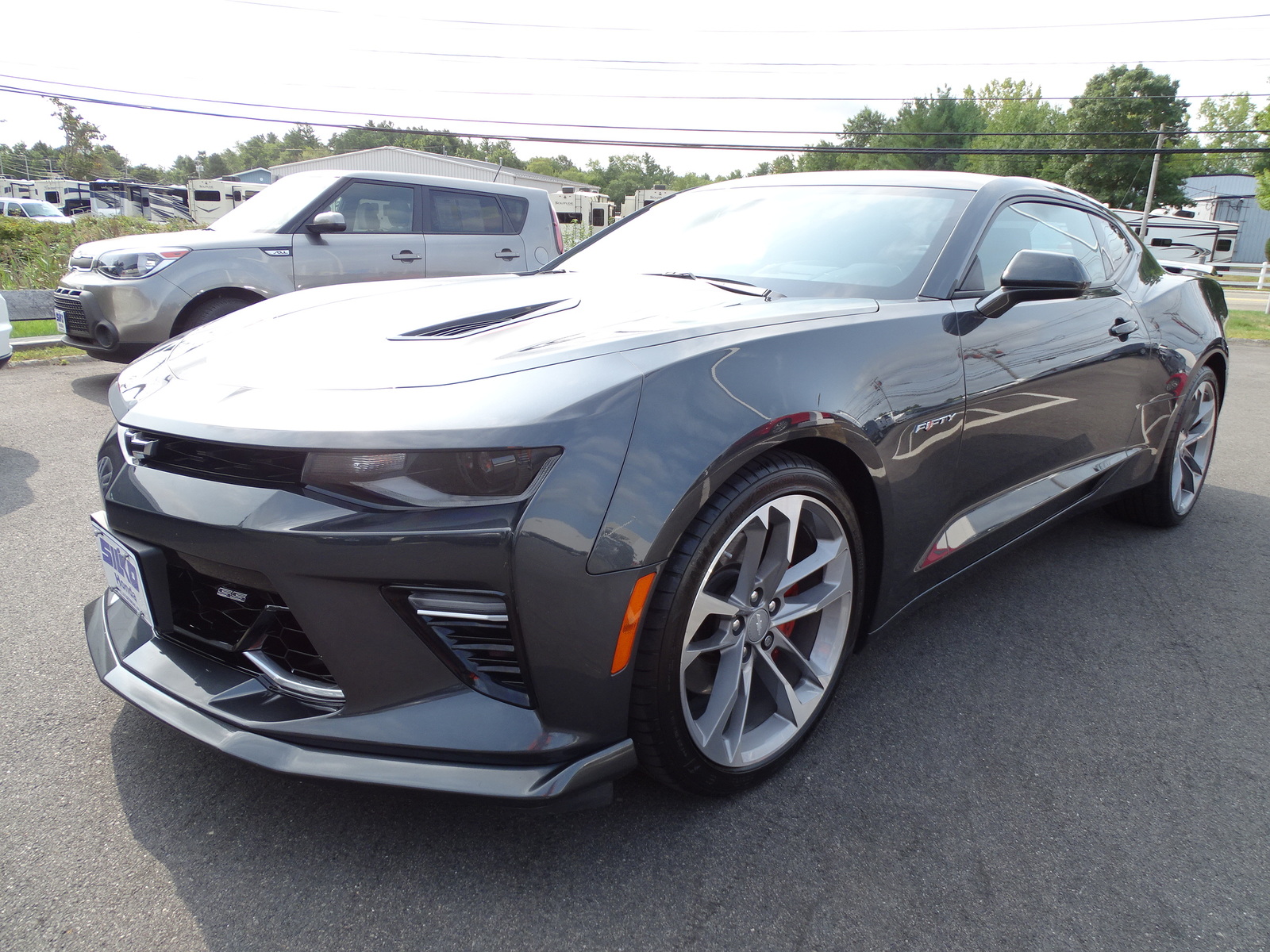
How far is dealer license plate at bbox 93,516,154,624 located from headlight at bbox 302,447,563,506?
0.57 m

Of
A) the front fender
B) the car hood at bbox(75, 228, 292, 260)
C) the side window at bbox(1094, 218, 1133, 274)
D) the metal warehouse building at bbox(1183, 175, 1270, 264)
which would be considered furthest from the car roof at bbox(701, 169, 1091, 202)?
the metal warehouse building at bbox(1183, 175, 1270, 264)

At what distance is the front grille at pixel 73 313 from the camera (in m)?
5.89

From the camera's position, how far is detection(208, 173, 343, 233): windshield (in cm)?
644

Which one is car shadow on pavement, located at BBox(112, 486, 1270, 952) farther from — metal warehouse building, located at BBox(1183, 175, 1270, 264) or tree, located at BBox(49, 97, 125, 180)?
tree, located at BBox(49, 97, 125, 180)

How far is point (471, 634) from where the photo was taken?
57.5 inches

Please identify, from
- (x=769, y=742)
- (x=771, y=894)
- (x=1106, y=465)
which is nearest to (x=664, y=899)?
(x=771, y=894)

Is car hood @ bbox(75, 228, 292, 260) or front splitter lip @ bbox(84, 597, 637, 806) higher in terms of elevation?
car hood @ bbox(75, 228, 292, 260)

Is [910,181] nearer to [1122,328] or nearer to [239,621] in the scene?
[1122,328]

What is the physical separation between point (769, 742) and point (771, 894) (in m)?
0.36

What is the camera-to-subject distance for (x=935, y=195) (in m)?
2.66

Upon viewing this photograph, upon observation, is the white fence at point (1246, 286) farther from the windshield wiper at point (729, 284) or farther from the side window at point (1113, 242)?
the windshield wiper at point (729, 284)

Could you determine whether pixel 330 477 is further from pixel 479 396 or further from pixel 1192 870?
pixel 1192 870

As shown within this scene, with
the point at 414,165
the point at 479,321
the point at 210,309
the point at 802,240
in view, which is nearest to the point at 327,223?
the point at 210,309

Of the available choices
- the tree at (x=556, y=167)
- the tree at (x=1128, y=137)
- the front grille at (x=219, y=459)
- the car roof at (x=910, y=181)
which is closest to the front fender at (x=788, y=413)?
the front grille at (x=219, y=459)
